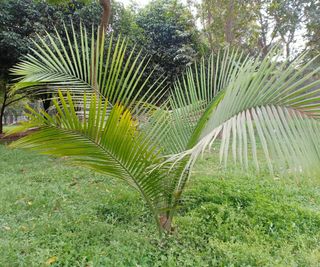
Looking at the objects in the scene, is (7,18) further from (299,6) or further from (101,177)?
(299,6)

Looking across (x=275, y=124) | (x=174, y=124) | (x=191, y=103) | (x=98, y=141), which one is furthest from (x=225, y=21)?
(x=275, y=124)

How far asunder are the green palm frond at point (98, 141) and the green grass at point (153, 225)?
1.69ft

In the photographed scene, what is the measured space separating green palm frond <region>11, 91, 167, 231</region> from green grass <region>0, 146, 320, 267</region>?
1.69 feet

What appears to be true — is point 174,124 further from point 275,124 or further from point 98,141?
point 275,124

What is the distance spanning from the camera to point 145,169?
6.23 ft

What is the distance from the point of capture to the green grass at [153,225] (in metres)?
2.03

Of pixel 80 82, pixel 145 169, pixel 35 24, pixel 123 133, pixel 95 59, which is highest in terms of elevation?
pixel 35 24

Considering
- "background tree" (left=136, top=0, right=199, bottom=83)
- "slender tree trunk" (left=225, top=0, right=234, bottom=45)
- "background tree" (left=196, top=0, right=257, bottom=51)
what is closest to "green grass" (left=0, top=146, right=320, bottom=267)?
"slender tree trunk" (left=225, top=0, right=234, bottom=45)

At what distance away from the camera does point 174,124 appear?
2.26 meters

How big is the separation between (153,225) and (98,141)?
121cm

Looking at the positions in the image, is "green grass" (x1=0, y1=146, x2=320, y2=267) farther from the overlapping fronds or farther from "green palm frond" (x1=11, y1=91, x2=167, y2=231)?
"green palm frond" (x1=11, y1=91, x2=167, y2=231)

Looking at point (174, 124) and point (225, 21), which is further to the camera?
point (225, 21)

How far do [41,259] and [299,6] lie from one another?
8369mm

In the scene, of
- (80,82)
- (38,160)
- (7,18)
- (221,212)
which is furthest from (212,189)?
(7,18)
